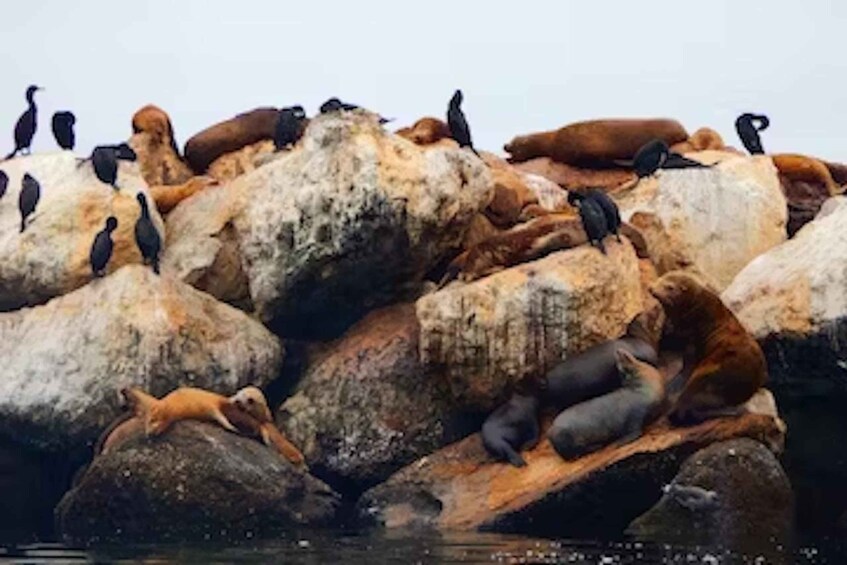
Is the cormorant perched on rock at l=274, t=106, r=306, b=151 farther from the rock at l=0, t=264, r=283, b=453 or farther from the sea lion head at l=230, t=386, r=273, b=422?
the sea lion head at l=230, t=386, r=273, b=422

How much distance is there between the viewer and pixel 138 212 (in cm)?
2097

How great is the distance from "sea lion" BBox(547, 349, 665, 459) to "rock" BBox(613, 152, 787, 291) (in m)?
3.85

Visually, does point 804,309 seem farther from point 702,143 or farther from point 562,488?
point 702,143

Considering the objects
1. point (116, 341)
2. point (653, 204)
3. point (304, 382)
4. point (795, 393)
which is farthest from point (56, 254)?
point (795, 393)

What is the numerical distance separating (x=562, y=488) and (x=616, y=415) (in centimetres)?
125

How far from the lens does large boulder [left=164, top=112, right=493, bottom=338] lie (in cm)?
1866

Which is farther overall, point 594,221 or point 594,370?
point 594,221

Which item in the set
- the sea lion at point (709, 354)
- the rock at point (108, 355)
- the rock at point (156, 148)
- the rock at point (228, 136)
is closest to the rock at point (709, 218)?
the sea lion at point (709, 354)

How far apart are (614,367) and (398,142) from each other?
4.34 metres

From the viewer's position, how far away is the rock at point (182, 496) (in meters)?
15.9

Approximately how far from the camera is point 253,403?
1772 centimetres

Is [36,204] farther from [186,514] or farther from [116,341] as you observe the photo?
[186,514]

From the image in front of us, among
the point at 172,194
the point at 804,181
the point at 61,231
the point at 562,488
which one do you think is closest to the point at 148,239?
the point at 61,231

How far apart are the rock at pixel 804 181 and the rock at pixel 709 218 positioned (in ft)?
7.97
